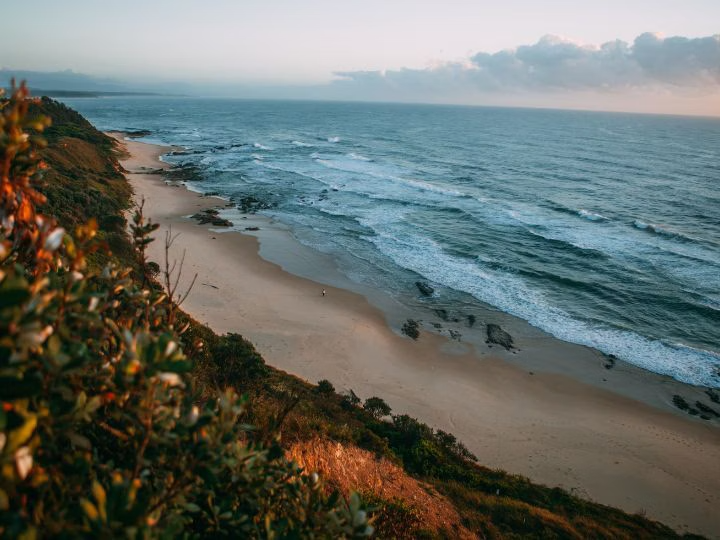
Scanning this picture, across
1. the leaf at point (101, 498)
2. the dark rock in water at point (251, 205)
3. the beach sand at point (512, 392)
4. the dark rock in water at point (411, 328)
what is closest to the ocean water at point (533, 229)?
the dark rock in water at point (251, 205)

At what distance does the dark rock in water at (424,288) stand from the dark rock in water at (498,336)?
4362 millimetres

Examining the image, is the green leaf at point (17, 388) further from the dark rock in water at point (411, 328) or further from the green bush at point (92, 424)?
the dark rock in water at point (411, 328)

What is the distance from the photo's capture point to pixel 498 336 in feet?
70.7

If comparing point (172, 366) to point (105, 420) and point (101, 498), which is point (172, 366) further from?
point (105, 420)

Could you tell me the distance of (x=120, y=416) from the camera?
103 inches

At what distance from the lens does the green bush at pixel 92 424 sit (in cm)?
197

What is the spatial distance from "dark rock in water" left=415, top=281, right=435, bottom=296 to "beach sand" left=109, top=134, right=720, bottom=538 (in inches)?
154

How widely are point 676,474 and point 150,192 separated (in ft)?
141

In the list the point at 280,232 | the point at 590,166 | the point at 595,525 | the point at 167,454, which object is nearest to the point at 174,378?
the point at 167,454

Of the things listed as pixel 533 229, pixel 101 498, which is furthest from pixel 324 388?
pixel 533 229

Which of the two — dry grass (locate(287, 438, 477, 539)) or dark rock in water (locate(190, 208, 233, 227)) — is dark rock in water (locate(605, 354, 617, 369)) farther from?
dark rock in water (locate(190, 208, 233, 227))

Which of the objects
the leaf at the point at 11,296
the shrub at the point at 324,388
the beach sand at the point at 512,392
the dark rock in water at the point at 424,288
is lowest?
the beach sand at the point at 512,392

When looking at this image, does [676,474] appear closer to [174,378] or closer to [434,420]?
[434,420]

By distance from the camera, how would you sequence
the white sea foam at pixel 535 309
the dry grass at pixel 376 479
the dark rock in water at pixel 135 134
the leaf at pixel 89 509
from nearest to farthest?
1. the leaf at pixel 89 509
2. the dry grass at pixel 376 479
3. the white sea foam at pixel 535 309
4. the dark rock in water at pixel 135 134
